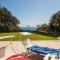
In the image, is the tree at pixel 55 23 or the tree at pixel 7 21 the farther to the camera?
the tree at pixel 7 21

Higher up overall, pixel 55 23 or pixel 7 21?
pixel 7 21

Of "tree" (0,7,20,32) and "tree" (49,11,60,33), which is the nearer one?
"tree" (49,11,60,33)

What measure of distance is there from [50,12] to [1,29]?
1266 centimetres

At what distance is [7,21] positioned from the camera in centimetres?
3638

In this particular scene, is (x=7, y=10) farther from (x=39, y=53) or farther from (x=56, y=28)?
(x=39, y=53)

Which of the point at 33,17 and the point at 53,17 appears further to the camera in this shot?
the point at 33,17

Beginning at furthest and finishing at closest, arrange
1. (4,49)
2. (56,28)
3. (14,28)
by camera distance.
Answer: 1. (14,28)
2. (56,28)
3. (4,49)

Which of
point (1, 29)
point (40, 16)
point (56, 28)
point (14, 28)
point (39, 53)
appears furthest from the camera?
point (14, 28)

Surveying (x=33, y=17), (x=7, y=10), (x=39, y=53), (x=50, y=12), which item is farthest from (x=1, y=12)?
(x=39, y=53)

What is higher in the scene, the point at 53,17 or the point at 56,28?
the point at 53,17

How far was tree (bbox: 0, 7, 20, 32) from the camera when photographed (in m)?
A: 34.7

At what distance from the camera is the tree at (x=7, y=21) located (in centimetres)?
3472

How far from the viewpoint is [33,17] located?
27469mm

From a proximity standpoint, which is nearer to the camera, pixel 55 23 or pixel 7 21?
pixel 55 23
